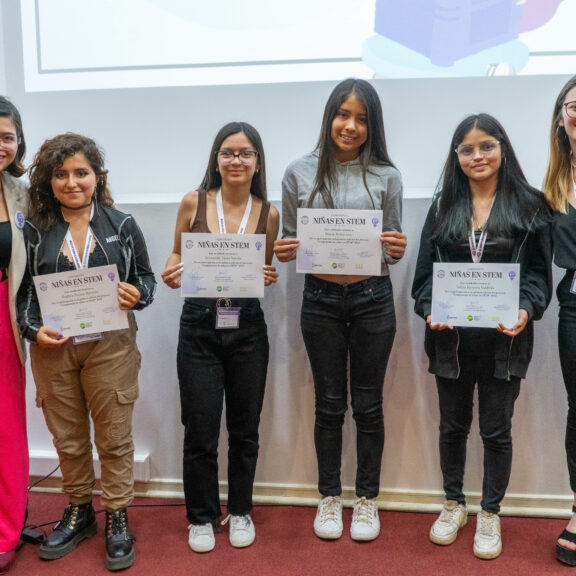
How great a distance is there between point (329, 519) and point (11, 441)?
51.3 inches

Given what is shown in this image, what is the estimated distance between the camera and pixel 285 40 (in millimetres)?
2594

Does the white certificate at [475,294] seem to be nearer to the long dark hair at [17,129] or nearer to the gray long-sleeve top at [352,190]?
the gray long-sleeve top at [352,190]

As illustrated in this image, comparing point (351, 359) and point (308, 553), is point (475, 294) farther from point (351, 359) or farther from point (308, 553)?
point (308, 553)

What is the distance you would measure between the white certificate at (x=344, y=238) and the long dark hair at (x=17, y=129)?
1.09m

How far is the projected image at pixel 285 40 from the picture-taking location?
2494 millimetres

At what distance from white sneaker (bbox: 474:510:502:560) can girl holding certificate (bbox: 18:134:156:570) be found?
1359 millimetres

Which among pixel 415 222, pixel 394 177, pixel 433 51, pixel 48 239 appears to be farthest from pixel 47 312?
pixel 433 51

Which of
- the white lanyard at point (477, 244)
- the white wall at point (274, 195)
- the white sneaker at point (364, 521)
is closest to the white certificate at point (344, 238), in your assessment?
the white lanyard at point (477, 244)

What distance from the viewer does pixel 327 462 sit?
2270mm

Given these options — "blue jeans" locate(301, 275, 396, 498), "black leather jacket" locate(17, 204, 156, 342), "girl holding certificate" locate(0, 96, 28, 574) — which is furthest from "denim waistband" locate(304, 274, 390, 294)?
"girl holding certificate" locate(0, 96, 28, 574)

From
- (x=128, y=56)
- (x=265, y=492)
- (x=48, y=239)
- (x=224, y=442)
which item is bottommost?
(x=265, y=492)

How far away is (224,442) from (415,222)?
53.9 inches

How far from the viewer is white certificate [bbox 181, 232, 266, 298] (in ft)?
6.70

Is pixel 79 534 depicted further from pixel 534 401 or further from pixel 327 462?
pixel 534 401
